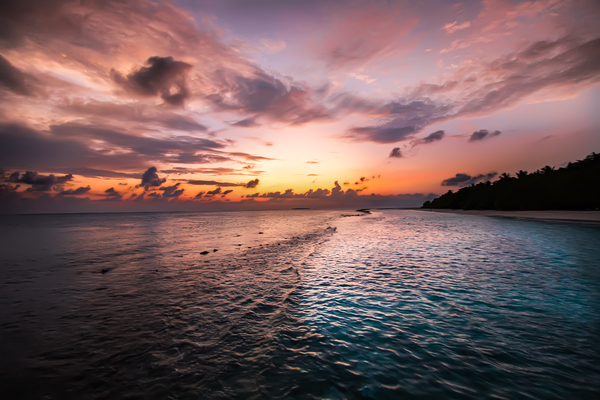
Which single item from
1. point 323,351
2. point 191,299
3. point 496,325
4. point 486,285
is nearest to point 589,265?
point 486,285

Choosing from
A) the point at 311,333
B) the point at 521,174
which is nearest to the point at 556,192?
the point at 521,174

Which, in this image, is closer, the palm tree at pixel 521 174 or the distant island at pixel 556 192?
the distant island at pixel 556 192

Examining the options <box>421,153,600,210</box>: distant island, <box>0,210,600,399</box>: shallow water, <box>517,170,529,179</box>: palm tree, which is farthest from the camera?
<box>517,170,529,179</box>: palm tree

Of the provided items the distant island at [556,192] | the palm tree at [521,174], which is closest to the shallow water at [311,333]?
the distant island at [556,192]

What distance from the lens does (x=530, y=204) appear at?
8569 cm

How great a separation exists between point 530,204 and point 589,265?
92.0 meters

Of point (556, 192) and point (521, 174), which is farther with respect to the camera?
point (521, 174)

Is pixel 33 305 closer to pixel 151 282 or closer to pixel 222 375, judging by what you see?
pixel 151 282

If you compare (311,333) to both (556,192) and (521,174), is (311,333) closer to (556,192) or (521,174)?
(556,192)

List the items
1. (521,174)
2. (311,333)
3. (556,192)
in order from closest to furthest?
(311,333)
(556,192)
(521,174)

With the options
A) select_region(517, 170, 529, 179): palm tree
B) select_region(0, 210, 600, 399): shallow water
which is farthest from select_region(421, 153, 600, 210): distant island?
select_region(0, 210, 600, 399): shallow water

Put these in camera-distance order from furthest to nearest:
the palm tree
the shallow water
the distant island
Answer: the palm tree → the distant island → the shallow water

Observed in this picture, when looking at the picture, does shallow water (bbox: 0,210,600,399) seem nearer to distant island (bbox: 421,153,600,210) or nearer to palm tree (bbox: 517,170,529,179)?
distant island (bbox: 421,153,600,210)

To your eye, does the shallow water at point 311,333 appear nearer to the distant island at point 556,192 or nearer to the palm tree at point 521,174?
the distant island at point 556,192
